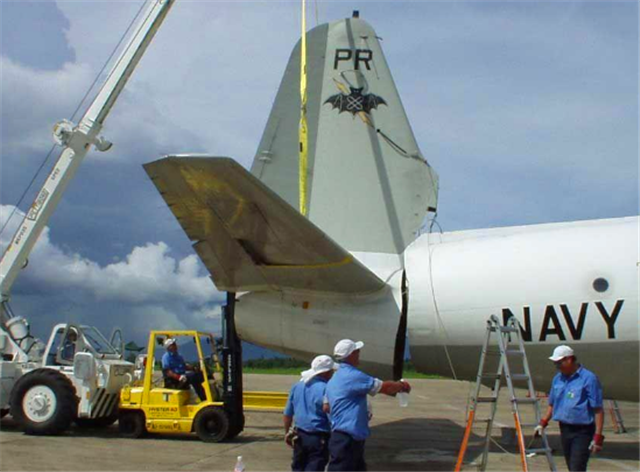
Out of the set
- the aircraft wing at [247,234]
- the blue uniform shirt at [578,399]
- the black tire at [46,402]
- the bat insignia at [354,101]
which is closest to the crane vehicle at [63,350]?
the black tire at [46,402]

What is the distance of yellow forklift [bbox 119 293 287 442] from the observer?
1024cm

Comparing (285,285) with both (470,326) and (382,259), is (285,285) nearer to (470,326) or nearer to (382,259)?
(382,259)

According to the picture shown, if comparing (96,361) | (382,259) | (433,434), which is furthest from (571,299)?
(96,361)

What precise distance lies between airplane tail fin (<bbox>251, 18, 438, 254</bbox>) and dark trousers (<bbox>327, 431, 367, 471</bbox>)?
5.02 m

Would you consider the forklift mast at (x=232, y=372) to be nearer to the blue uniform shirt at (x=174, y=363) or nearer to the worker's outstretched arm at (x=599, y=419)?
the blue uniform shirt at (x=174, y=363)

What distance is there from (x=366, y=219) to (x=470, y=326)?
7.78ft

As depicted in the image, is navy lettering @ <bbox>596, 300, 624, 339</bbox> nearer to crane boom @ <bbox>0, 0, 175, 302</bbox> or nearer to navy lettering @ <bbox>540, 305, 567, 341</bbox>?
navy lettering @ <bbox>540, 305, 567, 341</bbox>

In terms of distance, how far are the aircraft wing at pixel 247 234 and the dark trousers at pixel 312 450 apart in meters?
2.64

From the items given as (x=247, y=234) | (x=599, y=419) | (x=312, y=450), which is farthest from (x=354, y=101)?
(x=312, y=450)

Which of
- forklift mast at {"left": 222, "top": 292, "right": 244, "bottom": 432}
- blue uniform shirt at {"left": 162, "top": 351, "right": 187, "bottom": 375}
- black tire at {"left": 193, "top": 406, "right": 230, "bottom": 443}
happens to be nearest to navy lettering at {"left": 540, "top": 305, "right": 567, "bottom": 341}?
forklift mast at {"left": 222, "top": 292, "right": 244, "bottom": 432}

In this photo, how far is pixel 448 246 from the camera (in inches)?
364

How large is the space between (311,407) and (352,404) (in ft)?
1.83

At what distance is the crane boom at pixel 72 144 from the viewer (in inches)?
463

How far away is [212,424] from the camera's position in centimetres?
1027
